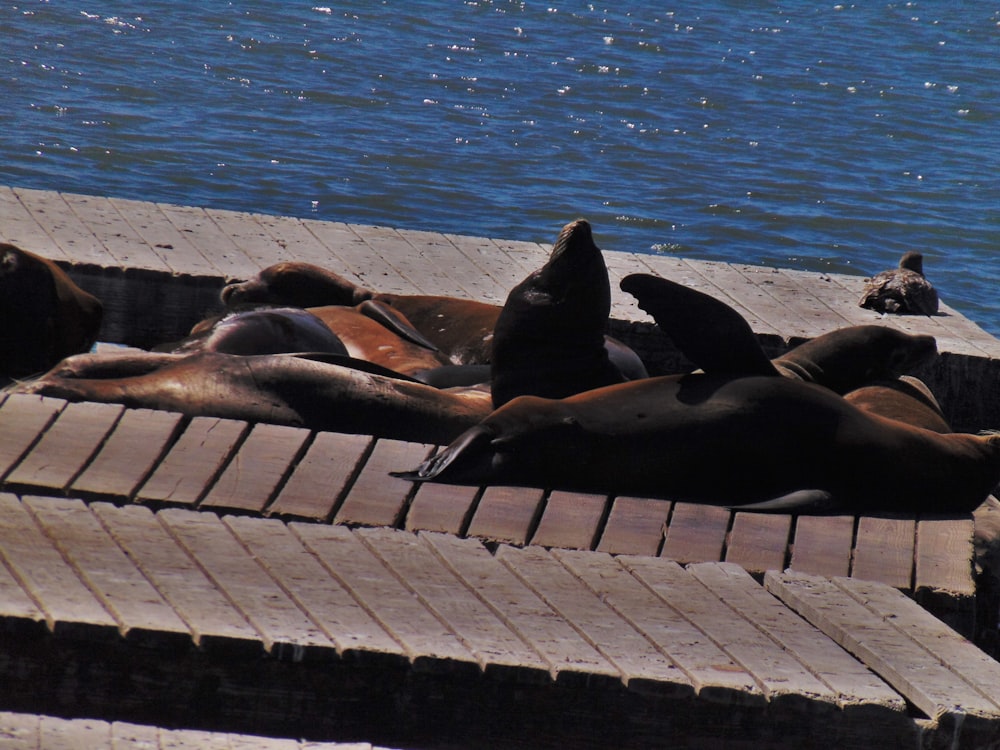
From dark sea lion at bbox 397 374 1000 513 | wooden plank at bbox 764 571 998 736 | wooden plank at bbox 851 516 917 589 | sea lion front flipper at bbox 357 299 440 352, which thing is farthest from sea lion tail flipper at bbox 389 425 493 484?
sea lion front flipper at bbox 357 299 440 352

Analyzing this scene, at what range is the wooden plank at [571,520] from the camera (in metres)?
4.07

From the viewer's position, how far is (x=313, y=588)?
348cm

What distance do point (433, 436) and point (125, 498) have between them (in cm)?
118

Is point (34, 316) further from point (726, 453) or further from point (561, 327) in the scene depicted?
point (726, 453)

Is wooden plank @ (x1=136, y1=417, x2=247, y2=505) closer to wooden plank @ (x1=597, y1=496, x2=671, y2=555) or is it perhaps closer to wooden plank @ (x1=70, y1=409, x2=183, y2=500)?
wooden plank @ (x1=70, y1=409, x2=183, y2=500)

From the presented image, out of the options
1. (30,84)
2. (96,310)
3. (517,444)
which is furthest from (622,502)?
(30,84)

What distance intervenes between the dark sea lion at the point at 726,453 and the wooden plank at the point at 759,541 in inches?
3.8

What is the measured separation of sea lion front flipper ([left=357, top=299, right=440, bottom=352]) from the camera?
19.8ft

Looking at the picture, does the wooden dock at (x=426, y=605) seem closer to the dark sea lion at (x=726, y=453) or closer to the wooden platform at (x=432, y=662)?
the wooden platform at (x=432, y=662)

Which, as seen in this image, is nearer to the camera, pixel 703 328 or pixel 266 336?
pixel 703 328

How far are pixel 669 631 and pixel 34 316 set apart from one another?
3.21 meters

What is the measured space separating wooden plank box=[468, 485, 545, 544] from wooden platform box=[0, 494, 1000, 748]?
17.3 inches

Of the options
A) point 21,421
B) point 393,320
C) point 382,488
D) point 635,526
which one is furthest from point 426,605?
point 393,320

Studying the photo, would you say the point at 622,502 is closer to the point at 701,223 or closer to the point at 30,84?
the point at 701,223
